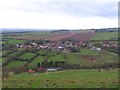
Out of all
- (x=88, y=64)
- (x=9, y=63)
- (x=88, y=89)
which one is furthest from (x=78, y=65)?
(x=88, y=89)

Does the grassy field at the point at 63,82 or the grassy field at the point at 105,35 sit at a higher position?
the grassy field at the point at 105,35

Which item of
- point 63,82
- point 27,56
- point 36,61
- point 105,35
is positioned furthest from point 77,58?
point 105,35

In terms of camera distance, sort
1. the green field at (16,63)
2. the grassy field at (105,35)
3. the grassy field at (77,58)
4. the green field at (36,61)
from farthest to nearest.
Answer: the grassy field at (105,35), the grassy field at (77,58), the green field at (36,61), the green field at (16,63)

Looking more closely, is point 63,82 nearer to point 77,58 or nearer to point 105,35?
point 77,58

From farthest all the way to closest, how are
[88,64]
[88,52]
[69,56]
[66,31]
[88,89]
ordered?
[66,31]
[88,52]
[69,56]
[88,64]
[88,89]

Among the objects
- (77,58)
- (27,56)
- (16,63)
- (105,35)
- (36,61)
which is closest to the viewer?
(16,63)

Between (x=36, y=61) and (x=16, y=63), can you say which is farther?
(x=36, y=61)

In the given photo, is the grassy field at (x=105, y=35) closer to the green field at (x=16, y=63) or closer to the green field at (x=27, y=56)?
the green field at (x=27, y=56)

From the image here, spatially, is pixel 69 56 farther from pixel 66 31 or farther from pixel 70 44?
pixel 66 31

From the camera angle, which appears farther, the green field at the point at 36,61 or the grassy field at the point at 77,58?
the grassy field at the point at 77,58

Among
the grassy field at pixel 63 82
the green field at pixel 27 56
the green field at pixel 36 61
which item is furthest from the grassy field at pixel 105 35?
the grassy field at pixel 63 82

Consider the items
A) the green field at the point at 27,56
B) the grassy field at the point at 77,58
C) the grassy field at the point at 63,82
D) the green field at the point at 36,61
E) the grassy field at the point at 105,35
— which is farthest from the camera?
the grassy field at the point at 105,35
